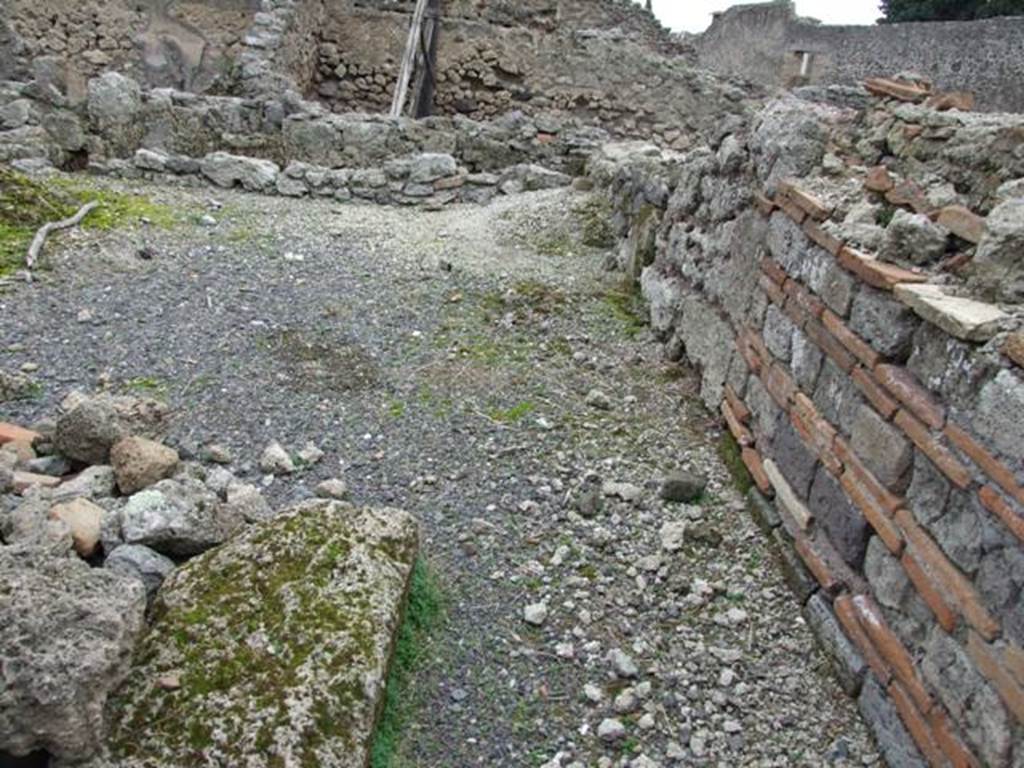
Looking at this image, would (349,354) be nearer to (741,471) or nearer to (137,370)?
(137,370)

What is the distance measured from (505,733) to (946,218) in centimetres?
245

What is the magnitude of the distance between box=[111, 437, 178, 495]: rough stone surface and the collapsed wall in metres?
2.68

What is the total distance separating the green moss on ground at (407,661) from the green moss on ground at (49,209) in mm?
4359

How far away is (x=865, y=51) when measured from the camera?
1827 centimetres

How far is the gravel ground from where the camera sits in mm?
3059

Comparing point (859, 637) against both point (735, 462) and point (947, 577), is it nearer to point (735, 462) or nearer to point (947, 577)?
point (947, 577)

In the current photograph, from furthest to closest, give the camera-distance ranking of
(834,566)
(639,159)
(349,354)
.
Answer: (639,159), (349,354), (834,566)

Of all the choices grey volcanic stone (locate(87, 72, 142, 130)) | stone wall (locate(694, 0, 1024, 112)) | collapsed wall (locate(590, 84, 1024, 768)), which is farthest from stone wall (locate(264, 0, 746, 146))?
collapsed wall (locate(590, 84, 1024, 768))

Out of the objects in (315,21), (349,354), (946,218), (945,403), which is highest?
(315,21)

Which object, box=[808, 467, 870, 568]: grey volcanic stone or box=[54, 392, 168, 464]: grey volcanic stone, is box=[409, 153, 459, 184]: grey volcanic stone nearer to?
box=[54, 392, 168, 464]: grey volcanic stone

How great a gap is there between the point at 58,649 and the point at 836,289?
3.03 meters

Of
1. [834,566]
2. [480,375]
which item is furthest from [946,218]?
[480,375]

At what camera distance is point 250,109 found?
9.55 m

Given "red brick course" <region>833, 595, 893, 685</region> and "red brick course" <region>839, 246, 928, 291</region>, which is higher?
"red brick course" <region>839, 246, 928, 291</region>
